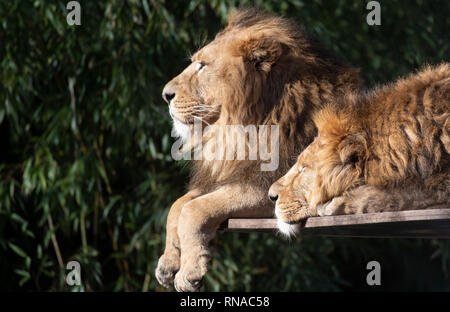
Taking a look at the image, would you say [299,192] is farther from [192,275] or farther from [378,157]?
[192,275]

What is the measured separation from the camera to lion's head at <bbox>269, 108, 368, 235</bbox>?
2.30m

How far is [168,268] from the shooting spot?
2846 mm

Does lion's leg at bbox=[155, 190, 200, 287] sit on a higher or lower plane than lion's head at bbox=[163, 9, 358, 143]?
lower

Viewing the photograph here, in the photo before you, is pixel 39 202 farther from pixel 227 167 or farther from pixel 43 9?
pixel 227 167

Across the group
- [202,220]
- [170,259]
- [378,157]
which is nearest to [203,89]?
[202,220]

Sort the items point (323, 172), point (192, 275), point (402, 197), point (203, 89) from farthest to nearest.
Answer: point (203, 89) → point (192, 275) → point (323, 172) → point (402, 197)

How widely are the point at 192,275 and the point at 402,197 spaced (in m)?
0.87

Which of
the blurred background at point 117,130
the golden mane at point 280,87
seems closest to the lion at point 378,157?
the golden mane at point 280,87

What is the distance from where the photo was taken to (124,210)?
5191 millimetres

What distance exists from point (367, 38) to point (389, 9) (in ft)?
0.97

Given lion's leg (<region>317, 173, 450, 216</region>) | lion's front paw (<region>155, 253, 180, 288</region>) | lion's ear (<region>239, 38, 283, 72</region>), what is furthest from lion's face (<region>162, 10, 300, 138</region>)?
lion's leg (<region>317, 173, 450, 216</region>)

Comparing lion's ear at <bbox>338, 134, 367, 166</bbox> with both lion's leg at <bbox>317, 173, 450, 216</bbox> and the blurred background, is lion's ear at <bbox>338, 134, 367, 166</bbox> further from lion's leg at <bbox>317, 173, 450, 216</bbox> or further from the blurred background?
the blurred background

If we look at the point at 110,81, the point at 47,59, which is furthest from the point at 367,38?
the point at 47,59

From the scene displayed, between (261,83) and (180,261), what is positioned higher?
(261,83)
